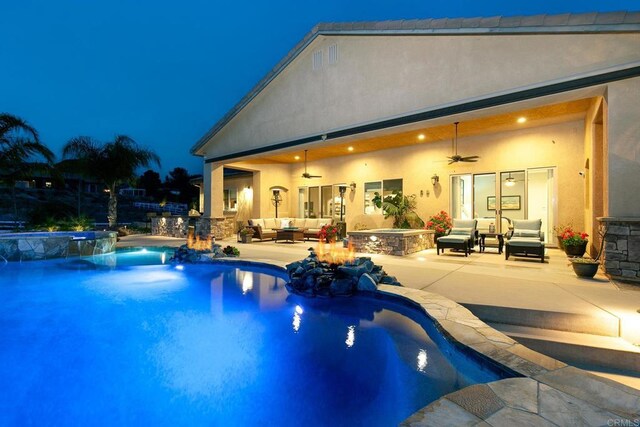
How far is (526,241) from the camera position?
25.7 feet

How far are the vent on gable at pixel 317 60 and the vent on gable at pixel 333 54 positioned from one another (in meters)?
0.45

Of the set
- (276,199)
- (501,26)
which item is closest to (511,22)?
(501,26)

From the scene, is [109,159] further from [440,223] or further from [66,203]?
[440,223]

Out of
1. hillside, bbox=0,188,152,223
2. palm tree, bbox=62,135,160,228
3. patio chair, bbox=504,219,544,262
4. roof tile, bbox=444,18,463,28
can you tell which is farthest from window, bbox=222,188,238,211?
patio chair, bbox=504,219,544,262

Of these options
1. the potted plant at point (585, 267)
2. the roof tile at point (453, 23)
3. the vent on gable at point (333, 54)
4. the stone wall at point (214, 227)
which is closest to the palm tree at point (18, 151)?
the stone wall at point (214, 227)

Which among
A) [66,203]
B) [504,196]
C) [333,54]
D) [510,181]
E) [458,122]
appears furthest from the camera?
[66,203]

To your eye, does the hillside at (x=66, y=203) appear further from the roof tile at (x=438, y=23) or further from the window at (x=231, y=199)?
the roof tile at (x=438, y=23)

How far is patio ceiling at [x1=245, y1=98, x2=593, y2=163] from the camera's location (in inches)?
329

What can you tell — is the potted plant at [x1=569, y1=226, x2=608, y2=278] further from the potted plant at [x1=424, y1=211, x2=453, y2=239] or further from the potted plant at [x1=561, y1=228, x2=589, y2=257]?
the potted plant at [x1=424, y1=211, x2=453, y2=239]

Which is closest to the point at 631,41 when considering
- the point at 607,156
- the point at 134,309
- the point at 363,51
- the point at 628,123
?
the point at 628,123

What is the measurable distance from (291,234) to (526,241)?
8072mm

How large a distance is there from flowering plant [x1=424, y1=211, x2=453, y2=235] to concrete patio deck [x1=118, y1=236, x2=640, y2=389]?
356cm

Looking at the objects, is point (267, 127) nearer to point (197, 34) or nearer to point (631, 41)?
point (631, 41)

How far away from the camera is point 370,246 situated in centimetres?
974
